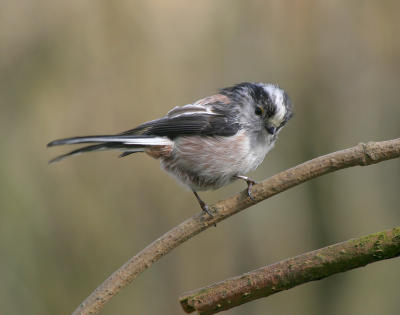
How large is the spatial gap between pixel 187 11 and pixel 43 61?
5.23 ft

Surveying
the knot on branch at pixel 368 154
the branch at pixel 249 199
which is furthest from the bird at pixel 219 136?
the knot on branch at pixel 368 154

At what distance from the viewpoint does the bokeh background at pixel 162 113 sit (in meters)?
5.06

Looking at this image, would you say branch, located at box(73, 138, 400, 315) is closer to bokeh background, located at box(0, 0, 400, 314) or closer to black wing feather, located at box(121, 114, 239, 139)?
black wing feather, located at box(121, 114, 239, 139)

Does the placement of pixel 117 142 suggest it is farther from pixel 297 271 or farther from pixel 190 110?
pixel 297 271

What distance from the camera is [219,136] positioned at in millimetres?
3258

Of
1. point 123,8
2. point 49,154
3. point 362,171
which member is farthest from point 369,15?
point 49,154

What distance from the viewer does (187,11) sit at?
17.3 feet

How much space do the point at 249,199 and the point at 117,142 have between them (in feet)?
2.53

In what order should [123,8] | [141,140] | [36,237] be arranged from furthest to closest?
[123,8]
[36,237]
[141,140]

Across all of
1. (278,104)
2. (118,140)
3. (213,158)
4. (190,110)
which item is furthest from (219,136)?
(118,140)

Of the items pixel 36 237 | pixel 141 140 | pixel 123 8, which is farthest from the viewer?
pixel 123 8

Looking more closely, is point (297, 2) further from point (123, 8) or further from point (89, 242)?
point (89, 242)

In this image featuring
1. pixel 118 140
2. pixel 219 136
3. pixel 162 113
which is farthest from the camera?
pixel 162 113

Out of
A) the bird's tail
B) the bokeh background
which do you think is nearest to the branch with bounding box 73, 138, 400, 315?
the bird's tail
